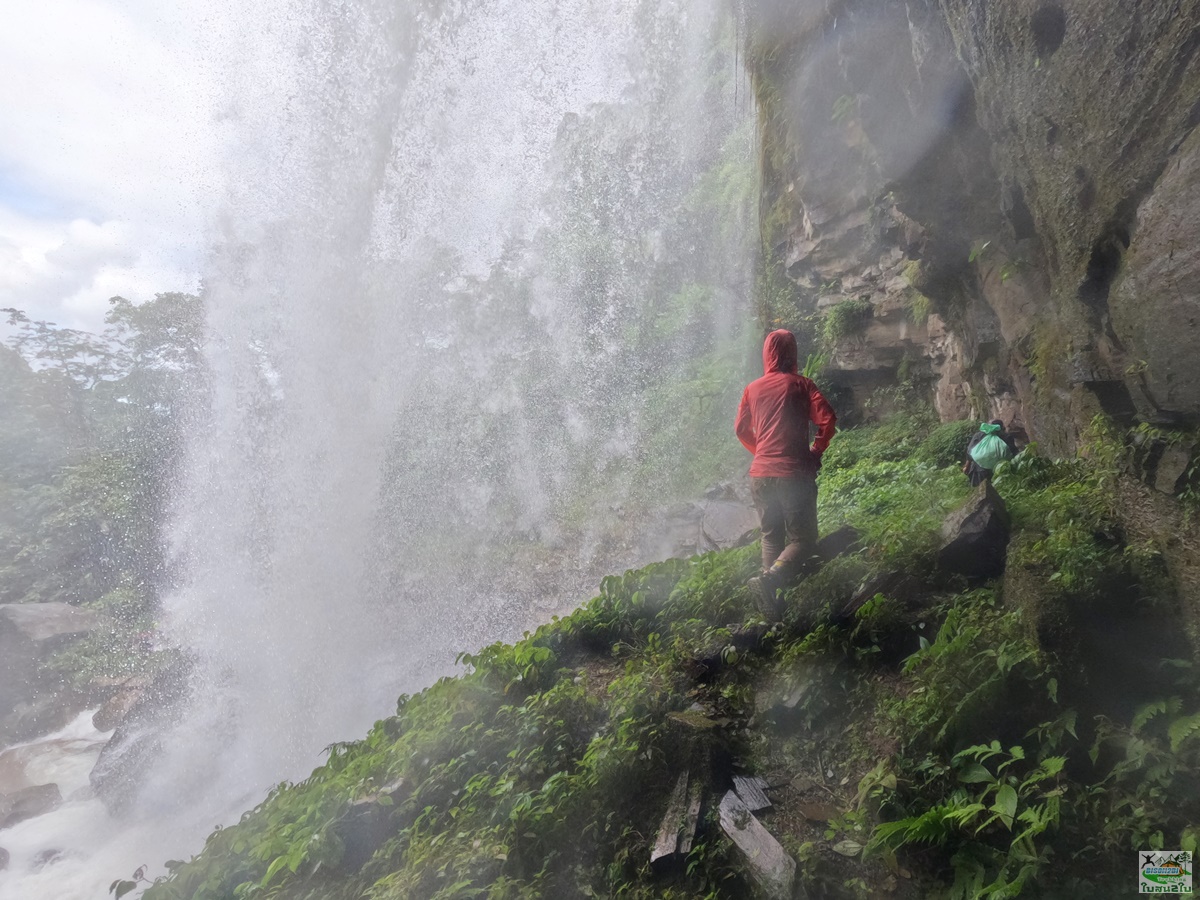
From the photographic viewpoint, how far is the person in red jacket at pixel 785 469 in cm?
460

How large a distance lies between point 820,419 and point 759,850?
276cm

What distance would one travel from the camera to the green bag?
5.82 metres

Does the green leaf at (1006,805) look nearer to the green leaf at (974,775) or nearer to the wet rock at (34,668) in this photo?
the green leaf at (974,775)

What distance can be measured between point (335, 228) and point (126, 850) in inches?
447

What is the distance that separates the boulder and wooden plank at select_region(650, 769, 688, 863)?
2.06m

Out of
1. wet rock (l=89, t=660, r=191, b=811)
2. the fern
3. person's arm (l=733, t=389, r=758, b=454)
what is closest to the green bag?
person's arm (l=733, t=389, r=758, b=454)

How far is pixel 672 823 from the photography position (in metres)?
3.37

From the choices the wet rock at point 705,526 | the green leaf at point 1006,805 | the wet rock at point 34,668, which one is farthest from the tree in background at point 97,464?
the green leaf at point 1006,805

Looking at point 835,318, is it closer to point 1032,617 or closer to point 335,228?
point 1032,617

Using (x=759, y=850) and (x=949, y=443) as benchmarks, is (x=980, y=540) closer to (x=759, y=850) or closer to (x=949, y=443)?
(x=759, y=850)

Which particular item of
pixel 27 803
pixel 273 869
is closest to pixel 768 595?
pixel 273 869

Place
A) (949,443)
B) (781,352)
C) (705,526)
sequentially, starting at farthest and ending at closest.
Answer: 1. (705,526)
2. (949,443)
3. (781,352)

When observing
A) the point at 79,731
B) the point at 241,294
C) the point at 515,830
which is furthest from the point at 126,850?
the point at 241,294

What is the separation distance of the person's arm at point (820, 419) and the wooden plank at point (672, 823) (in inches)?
91.7
